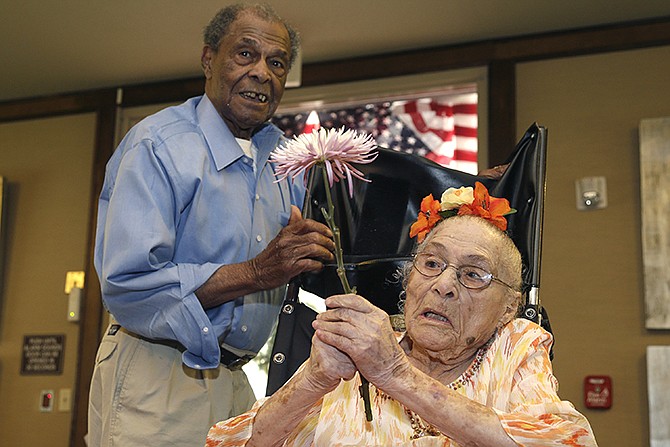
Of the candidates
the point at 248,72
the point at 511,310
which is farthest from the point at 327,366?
A: the point at 248,72

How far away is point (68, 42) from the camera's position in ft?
16.9

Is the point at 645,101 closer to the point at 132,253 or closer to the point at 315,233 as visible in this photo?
the point at 315,233

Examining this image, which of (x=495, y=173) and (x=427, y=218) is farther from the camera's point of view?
(x=495, y=173)

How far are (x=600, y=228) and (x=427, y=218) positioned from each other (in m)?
2.60

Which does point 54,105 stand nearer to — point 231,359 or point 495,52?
point 495,52

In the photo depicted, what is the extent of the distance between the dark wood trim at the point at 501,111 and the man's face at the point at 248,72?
2162 mm

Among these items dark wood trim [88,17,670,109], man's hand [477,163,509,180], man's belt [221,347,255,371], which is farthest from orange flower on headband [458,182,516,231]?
dark wood trim [88,17,670,109]

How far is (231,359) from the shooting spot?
264 cm

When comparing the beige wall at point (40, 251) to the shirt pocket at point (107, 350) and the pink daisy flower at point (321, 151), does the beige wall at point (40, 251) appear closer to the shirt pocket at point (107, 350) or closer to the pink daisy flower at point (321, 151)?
the shirt pocket at point (107, 350)

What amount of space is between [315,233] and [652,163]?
8.55ft

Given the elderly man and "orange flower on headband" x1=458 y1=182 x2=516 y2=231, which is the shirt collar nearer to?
the elderly man

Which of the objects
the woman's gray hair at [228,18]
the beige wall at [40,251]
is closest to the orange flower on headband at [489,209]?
the woman's gray hair at [228,18]

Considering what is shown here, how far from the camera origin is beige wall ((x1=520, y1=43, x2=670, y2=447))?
4.34 meters

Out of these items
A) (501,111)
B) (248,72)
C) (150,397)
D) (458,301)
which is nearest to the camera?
(458,301)
